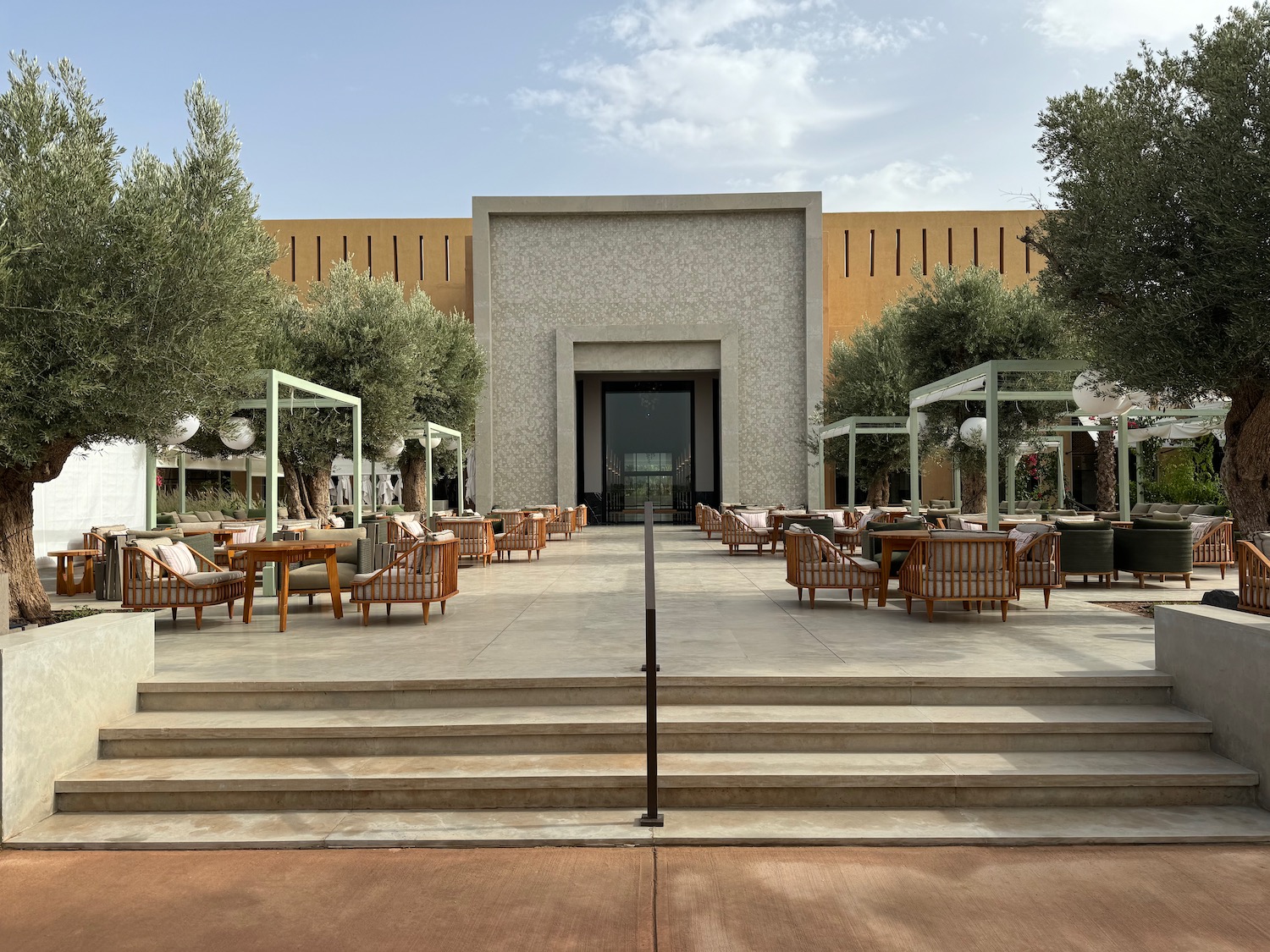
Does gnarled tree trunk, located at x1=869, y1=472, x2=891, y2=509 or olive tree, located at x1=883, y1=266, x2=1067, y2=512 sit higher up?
olive tree, located at x1=883, y1=266, x2=1067, y2=512

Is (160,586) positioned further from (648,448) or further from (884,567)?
(648,448)

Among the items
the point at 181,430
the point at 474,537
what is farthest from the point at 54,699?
the point at 474,537

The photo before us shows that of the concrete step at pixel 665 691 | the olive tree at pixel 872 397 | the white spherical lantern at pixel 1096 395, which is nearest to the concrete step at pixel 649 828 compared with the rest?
the concrete step at pixel 665 691

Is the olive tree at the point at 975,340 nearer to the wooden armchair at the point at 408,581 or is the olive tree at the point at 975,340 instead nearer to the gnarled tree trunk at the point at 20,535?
the wooden armchair at the point at 408,581

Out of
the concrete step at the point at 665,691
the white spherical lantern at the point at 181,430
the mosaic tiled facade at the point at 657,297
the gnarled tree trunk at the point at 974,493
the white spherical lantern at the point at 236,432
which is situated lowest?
the concrete step at the point at 665,691

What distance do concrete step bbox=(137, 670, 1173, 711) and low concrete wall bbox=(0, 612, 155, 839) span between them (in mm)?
315

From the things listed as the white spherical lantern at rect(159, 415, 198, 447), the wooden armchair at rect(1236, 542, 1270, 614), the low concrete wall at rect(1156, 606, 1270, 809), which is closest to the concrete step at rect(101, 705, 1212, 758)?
the low concrete wall at rect(1156, 606, 1270, 809)

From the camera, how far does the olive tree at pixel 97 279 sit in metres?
6.36

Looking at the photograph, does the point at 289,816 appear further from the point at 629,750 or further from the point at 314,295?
the point at 314,295

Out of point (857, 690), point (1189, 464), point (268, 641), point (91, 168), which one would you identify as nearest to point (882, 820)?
point (857, 690)

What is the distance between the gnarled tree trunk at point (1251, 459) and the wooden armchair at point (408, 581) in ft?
22.1

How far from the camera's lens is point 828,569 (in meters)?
8.21

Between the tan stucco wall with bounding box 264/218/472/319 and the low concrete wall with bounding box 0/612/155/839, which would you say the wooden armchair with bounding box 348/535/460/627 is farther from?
the tan stucco wall with bounding box 264/218/472/319

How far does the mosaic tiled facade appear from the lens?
25812 millimetres
